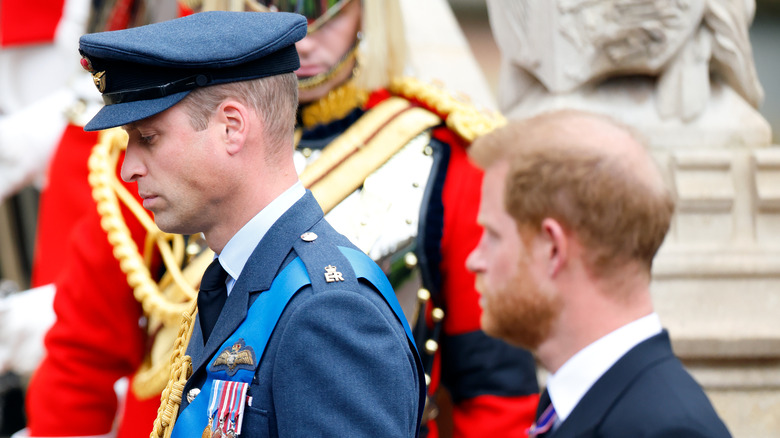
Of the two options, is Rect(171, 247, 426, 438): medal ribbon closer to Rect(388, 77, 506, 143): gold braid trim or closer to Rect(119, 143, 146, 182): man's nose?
Rect(119, 143, 146, 182): man's nose

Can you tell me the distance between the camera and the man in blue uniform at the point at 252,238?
4.83 ft

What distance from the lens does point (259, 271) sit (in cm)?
160

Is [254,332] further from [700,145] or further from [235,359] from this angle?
[700,145]

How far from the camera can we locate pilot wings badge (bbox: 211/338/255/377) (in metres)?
1.52

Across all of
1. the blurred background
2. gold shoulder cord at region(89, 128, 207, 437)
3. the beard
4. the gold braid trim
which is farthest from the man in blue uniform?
the blurred background

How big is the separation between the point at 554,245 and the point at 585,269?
6cm

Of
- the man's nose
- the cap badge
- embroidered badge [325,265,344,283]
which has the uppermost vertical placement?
the cap badge

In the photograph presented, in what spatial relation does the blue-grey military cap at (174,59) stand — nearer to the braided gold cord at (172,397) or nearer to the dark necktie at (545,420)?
the braided gold cord at (172,397)

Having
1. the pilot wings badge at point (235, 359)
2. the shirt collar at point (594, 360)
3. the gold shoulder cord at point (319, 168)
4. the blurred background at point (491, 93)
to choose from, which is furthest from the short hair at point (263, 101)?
the blurred background at point (491, 93)

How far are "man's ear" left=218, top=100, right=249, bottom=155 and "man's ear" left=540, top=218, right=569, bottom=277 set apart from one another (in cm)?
52

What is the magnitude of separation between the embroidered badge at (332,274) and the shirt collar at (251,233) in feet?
0.40

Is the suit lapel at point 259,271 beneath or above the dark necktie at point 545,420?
above

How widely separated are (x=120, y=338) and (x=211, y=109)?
127 cm

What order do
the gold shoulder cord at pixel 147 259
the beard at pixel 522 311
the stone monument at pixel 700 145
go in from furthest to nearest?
1. the stone monument at pixel 700 145
2. the gold shoulder cord at pixel 147 259
3. the beard at pixel 522 311
